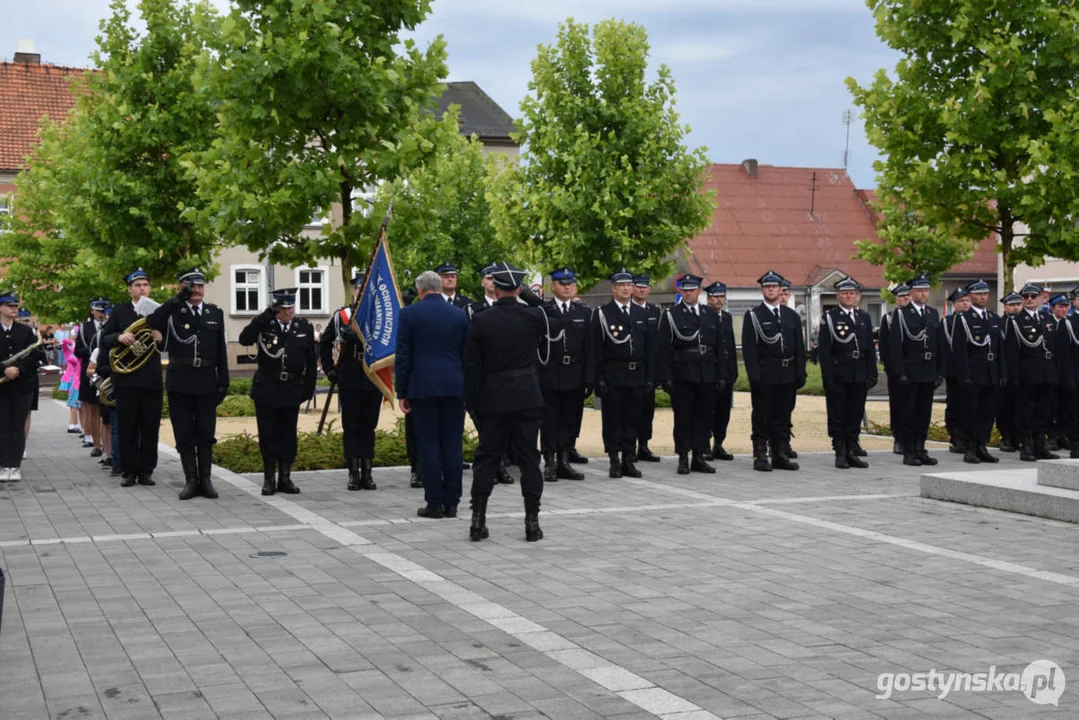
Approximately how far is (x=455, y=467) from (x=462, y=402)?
580 mm

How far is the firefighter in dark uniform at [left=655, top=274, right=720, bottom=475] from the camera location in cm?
1456

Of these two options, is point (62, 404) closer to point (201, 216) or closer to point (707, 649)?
point (201, 216)

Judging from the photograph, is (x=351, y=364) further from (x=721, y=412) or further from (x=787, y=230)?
(x=787, y=230)

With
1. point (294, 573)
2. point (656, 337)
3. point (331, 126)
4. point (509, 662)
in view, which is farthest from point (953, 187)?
point (509, 662)

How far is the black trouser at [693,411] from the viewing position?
14.6 m

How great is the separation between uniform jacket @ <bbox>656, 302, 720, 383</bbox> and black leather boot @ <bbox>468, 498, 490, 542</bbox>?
5164mm

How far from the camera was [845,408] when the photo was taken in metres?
15.1

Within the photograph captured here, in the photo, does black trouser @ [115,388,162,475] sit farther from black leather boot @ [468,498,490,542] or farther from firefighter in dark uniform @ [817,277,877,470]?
firefighter in dark uniform @ [817,277,877,470]

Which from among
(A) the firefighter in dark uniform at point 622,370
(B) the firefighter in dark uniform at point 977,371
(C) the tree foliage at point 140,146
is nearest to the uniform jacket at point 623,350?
(A) the firefighter in dark uniform at point 622,370

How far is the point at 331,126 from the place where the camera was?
15766 mm

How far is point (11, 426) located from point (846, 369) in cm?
921

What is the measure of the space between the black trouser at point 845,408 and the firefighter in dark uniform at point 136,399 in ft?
24.2

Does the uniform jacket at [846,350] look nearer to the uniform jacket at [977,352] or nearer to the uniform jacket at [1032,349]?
the uniform jacket at [977,352]

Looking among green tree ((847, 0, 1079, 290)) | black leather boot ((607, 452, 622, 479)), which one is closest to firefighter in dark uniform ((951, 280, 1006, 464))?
green tree ((847, 0, 1079, 290))
